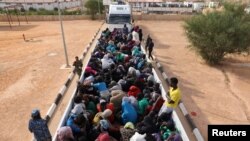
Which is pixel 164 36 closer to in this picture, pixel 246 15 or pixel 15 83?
pixel 246 15

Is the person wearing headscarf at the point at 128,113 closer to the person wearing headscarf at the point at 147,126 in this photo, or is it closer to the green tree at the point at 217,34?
the person wearing headscarf at the point at 147,126

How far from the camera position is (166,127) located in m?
7.33

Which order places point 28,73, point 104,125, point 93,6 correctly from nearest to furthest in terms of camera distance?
point 104,125 < point 28,73 < point 93,6

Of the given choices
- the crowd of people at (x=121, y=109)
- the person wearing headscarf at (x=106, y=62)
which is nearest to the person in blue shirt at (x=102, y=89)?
the crowd of people at (x=121, y=109)

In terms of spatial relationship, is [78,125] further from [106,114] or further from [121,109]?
[121,109]

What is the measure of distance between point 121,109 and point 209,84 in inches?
270

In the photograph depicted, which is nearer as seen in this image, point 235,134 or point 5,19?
point 235,134

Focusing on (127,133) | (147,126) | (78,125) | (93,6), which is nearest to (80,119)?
(78,125)

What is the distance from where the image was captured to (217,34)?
631 inches

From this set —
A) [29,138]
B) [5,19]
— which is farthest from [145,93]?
[5,19]

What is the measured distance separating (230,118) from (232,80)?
4.85 metres

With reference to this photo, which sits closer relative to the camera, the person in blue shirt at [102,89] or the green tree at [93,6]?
the person in blue shirt at [102,89]

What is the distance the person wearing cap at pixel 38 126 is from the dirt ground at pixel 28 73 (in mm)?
2044

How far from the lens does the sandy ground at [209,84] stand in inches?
398
